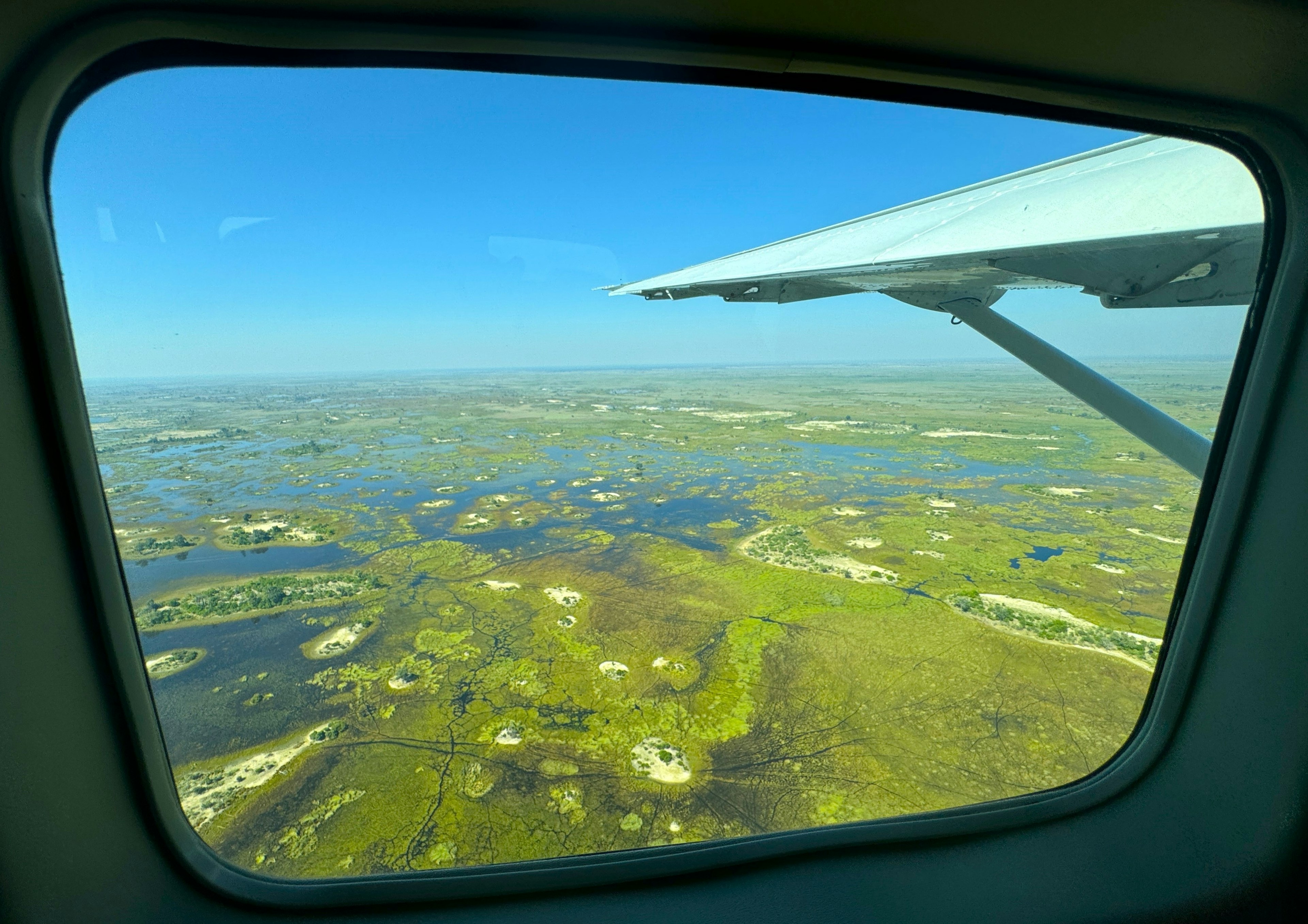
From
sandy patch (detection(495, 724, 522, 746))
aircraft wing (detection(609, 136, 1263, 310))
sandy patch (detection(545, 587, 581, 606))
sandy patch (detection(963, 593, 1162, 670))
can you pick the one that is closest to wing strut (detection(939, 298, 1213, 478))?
aircraft wing (detection(609, 136, 1263, 310))

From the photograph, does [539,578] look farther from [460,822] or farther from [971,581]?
[971,581]

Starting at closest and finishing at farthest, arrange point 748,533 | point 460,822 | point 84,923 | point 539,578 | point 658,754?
1. point 84,923
2. point 460,822
3. point 658,754
4. point 539,578
5. point 748,533

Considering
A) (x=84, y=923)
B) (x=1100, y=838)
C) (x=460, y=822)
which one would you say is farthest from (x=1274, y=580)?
(x=460, y=822)

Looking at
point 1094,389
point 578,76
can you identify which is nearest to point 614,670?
point 1094,389

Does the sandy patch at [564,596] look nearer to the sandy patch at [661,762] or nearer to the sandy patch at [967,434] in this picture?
the sandy patch at [661,762]

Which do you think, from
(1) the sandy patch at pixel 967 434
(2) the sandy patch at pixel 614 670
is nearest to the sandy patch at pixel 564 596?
(2) the sandy patch at pixel 614 670
